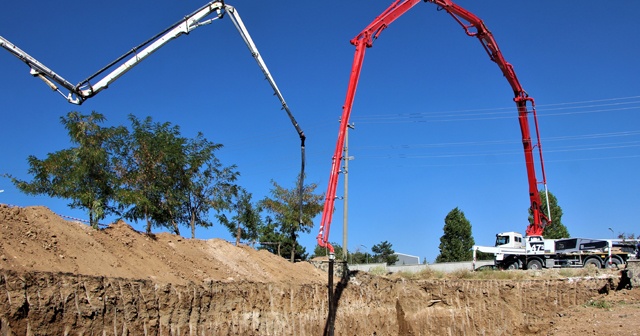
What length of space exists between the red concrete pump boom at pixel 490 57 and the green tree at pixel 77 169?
9.18m

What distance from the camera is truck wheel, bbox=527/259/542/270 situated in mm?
33406

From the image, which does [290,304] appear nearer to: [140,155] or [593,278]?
[140,155]

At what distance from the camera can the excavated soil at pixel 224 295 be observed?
44.7ft

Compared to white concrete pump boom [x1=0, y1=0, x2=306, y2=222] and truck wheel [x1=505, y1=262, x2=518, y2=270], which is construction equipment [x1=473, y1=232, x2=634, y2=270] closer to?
truck wheel [x1=505, y1=262, x2=518, y2=270]

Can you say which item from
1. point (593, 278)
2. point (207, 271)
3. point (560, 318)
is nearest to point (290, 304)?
point (207, 271)

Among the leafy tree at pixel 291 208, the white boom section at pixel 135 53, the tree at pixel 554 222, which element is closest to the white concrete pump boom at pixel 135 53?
the white boom section at pixel 135 53

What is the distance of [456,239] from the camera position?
5816cm

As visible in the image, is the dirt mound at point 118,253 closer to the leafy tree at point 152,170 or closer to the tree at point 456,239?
the leafy tree at point 152,170

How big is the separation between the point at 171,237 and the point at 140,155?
393 centimetres

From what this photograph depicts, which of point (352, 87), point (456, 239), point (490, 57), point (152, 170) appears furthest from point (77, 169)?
point (456, 239)

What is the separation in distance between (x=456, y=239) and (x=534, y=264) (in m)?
24.7

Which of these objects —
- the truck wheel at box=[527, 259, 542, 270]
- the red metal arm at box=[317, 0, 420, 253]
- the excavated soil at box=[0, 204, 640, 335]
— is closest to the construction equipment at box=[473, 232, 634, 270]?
the truck wheel at box=[527, 259, 542, 270]

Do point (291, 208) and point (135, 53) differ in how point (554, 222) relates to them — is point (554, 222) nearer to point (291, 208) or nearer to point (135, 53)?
point (291, 208)

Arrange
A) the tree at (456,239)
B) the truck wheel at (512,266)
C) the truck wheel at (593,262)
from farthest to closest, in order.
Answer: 1. the tree at (456,239)
2. the truck wheel at (512,266)
3. the truck wheel at (593,262)
